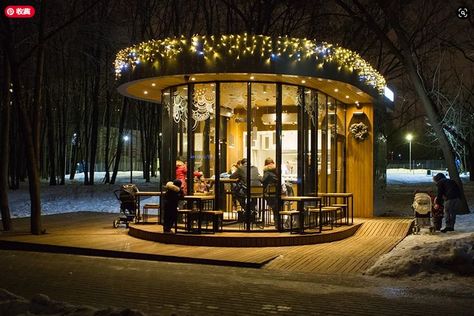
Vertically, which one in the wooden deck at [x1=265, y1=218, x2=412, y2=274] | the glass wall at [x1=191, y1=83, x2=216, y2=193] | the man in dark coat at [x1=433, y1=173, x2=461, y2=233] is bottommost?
the wooden deck at [x1=265, y1=218, x2=412, y2=274]

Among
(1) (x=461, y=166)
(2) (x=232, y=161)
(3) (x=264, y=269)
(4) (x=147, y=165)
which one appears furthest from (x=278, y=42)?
(1) (x=461, y=166)

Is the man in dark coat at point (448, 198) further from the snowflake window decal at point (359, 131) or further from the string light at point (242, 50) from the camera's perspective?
the string light at point (242, 50)

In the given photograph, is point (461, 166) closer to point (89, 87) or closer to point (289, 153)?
point (89, 87)

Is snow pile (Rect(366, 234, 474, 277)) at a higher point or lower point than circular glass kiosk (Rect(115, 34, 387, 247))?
lower

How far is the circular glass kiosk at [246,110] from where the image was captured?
42.9 feet

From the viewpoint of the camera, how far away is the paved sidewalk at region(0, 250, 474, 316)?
24.1ft

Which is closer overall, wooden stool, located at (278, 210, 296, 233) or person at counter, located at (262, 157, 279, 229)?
wooden stool, located at (278, 210, 296, 233)

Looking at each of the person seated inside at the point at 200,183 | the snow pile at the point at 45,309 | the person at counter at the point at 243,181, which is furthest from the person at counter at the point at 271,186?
the snow pile at the point at 45,309

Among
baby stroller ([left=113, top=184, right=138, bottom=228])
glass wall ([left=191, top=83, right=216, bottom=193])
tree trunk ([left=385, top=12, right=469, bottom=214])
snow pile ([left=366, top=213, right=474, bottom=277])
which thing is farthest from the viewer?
tree trunk ([left=385, top=12, right=469, bottom=214])

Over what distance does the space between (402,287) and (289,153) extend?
5.87 meters

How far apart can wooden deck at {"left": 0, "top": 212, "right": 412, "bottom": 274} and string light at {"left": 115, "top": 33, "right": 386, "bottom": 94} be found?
412 centimetres

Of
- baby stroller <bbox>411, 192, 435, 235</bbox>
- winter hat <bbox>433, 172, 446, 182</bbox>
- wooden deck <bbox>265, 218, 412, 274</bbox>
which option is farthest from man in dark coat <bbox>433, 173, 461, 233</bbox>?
wooden deck <bbox>265, 218, 412, 274</bbox>

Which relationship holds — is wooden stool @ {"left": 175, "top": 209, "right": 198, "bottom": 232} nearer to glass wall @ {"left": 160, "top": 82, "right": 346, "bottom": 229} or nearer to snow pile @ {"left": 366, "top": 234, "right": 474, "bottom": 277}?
glass wall @ {"left": 160, "top": 82, "right": 346, "bottom": 229}

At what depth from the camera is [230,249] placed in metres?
12.2
